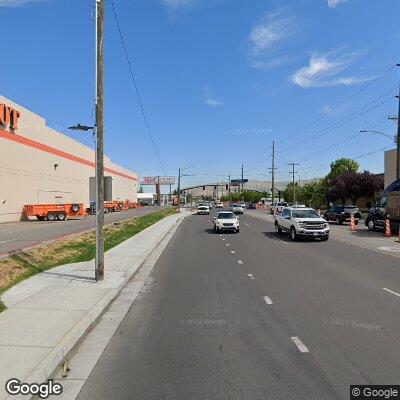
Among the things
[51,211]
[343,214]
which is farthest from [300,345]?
[51,211]

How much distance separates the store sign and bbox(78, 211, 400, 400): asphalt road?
29908mm

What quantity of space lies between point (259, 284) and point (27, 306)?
17.9 ft

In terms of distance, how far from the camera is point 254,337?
6.95m

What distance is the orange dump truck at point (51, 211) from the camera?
43812mm

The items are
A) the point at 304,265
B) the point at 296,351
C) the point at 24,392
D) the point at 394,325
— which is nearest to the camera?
the point at 24,392

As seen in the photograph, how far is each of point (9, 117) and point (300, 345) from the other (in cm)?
3800

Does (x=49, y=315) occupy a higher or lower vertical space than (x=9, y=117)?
lower

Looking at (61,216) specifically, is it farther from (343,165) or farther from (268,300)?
(343,165)

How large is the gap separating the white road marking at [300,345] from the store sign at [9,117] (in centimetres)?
3622

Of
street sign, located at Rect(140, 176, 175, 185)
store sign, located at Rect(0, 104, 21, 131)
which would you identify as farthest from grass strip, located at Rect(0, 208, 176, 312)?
street sign, located at Rect(140, 176, 175, 185)

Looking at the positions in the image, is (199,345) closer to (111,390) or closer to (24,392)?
(111,390)

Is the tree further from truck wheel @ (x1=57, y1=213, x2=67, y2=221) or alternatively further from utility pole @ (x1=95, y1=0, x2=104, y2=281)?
utility pole @ (x1=95, y1=0, x2=104, y2=281)

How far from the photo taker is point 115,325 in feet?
25.6

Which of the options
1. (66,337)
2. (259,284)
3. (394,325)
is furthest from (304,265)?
(66,337)
